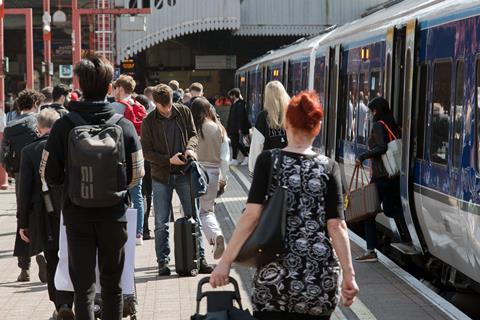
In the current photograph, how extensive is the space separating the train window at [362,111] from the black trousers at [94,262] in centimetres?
703

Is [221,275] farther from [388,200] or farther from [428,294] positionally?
[388,200]

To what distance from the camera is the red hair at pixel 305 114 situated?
550 centimetres

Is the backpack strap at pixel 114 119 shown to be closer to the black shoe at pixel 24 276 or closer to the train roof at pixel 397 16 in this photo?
the train roof at pixel 397 16

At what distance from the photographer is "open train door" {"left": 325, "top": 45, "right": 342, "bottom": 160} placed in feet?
53.8

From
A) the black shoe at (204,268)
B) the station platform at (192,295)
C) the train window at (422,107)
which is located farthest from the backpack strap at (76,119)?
the train window at (422,107)

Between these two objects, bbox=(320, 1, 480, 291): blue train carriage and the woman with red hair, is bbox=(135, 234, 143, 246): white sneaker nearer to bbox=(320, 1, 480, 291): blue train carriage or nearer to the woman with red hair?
bbox=(320, 1, 480, 291): blue train carriage

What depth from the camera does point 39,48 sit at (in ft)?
196

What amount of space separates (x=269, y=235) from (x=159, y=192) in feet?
18.2

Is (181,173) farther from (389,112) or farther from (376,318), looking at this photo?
(376,318)

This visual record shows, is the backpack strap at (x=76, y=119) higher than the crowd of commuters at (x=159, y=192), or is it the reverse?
the backpack strap at (x=76, y=119)

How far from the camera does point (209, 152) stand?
1119 centimetres

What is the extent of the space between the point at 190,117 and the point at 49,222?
2.75 m

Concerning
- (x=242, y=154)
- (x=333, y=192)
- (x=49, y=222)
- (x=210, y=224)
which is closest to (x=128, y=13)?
(x=242, y=154)

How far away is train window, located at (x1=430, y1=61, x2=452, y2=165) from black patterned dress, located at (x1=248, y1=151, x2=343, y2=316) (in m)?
4.42
